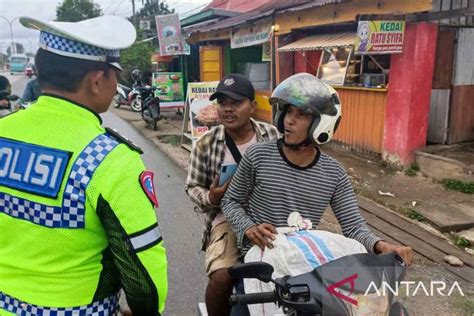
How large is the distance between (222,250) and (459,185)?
5471 mm

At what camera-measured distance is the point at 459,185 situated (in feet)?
21.8

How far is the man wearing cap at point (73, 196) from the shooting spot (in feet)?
4.31

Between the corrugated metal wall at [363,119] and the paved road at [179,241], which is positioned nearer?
the paved road at [179,241]

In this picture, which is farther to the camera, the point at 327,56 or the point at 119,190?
the point at 327,56

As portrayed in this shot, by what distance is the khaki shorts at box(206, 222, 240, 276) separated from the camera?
2.30 metres

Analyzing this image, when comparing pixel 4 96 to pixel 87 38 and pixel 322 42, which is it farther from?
pixel 87 38

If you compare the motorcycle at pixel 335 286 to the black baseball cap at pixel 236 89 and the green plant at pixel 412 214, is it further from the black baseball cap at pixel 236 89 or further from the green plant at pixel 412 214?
the green plant at pixel 412 214

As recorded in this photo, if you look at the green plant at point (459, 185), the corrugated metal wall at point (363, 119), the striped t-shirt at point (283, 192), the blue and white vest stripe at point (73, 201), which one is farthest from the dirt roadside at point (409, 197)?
the blue and white vest stripe at point (73, 201)

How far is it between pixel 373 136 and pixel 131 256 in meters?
7.78

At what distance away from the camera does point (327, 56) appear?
1016 centimetres

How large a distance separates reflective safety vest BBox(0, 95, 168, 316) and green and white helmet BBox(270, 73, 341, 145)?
813mm

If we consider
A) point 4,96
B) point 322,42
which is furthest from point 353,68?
point 4,96

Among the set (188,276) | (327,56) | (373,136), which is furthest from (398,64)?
(188,276)

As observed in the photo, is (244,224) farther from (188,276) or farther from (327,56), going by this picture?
(327,56)
